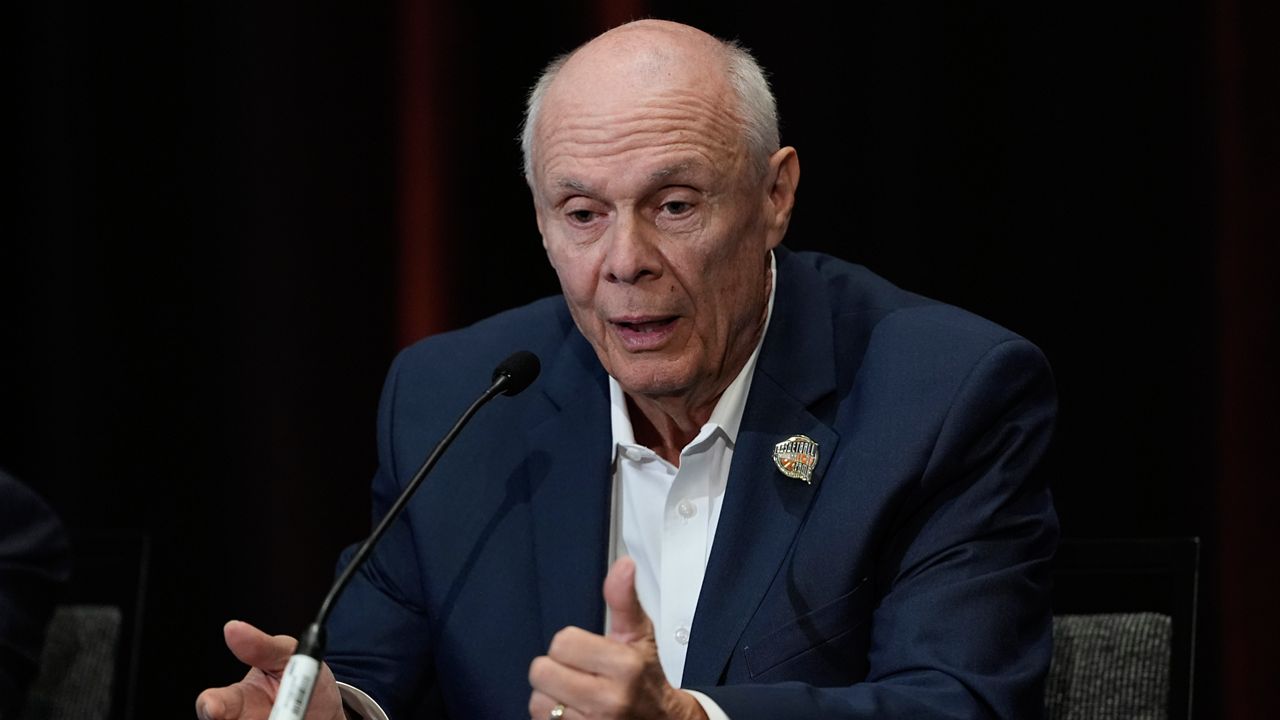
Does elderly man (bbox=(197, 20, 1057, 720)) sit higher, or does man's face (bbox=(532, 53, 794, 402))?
man's face (bbox=(532, 53, 794, 402))

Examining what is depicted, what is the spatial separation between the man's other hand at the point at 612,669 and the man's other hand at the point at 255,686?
0.42 m

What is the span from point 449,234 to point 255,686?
1.49 meters

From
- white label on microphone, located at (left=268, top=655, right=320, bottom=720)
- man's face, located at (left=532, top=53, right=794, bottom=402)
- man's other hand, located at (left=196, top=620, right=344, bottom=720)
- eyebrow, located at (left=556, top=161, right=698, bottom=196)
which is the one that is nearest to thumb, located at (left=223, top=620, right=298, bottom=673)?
man's other hand, located at (left=196, top=620, right=344, bottom=720)

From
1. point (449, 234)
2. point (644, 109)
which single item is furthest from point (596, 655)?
point (449, 234)

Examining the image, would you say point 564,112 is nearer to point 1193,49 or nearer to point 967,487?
point 967,487

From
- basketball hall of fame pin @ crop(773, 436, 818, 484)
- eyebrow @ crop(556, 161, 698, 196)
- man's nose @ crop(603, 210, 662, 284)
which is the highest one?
eyebrow @ crop(556, 161, 698, 196)

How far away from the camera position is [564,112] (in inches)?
81.2

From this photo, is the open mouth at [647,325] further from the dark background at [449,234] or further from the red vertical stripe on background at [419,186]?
the red vertical stripe on background at [419,186]

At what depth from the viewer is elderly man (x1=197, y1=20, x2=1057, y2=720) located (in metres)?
1.86

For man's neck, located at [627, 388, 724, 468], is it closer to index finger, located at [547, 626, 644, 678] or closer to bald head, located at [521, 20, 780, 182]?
bald head, located at [521, 20, 780, 182]

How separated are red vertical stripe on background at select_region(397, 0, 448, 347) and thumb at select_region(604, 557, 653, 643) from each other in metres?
1.74

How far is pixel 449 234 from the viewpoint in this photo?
3.13 metres

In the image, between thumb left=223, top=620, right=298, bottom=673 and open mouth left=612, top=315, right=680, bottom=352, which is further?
open mouth left=612, top=315, right=680, bottom=352

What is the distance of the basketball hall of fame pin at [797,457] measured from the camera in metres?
1.99
